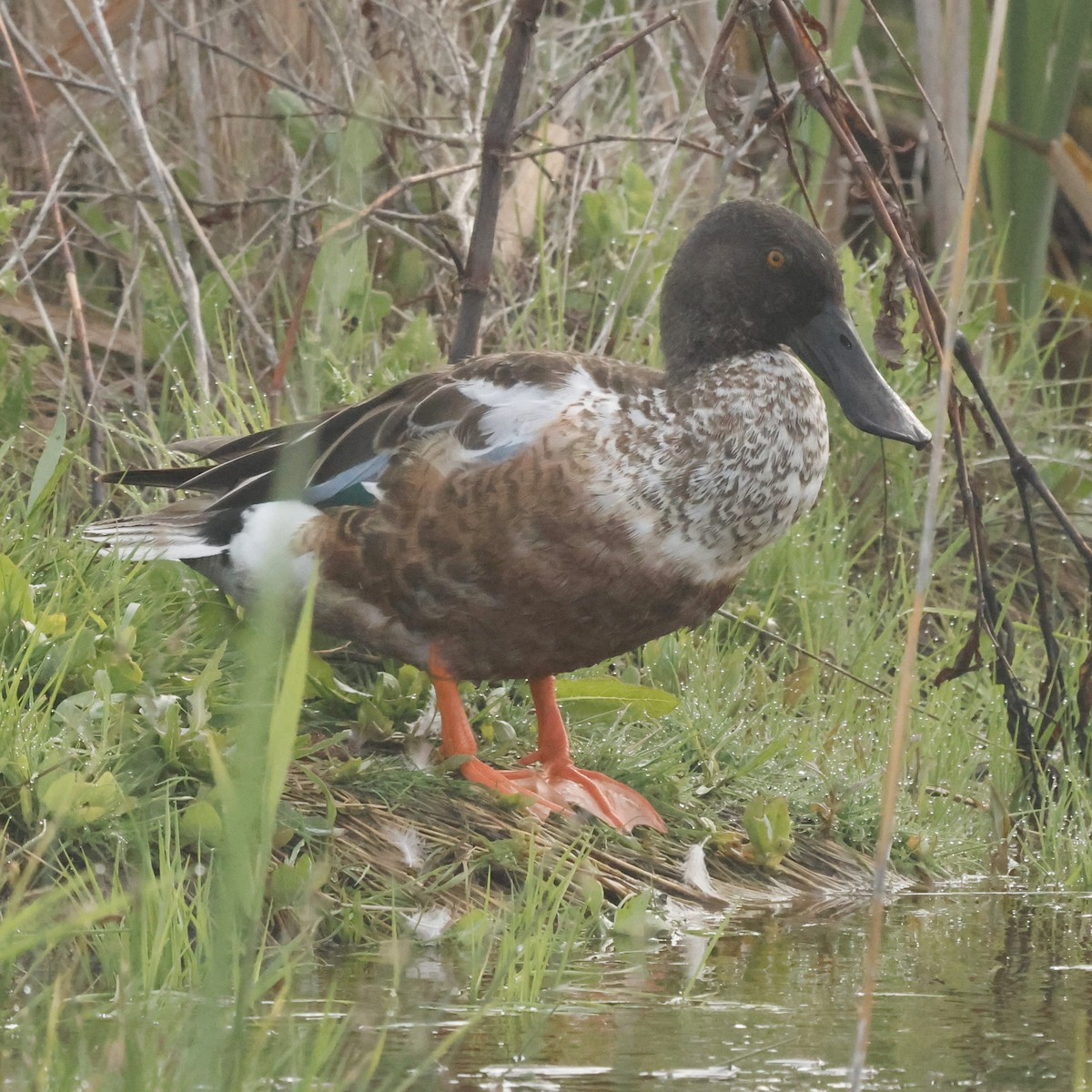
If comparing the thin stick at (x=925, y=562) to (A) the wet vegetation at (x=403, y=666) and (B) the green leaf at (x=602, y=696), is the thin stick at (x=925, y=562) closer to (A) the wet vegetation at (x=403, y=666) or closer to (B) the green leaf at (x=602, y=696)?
(A) the wet vegetation at (x=403, y=666)

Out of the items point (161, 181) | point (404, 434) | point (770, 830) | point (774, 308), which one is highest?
point (161, 181)

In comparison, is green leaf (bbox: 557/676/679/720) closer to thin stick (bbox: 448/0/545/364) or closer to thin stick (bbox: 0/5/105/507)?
thin stick (bbox: 448/0/545/364)

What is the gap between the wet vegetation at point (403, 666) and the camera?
87.0 inches

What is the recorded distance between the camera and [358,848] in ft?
9.41

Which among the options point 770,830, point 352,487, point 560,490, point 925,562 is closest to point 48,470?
point 352,487

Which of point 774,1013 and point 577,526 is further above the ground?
point 577,526

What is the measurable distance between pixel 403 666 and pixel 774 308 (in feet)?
3.43

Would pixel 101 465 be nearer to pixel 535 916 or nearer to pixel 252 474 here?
pixel 252 474

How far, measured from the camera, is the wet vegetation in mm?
2209

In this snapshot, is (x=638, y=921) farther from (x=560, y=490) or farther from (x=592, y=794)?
(x=560, y=490)

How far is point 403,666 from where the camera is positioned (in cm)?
351

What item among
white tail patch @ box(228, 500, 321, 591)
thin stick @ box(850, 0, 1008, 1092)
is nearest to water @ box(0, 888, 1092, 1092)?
thin stick @ box(850, 0, 1008, 1092)

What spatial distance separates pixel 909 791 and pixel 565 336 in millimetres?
1888

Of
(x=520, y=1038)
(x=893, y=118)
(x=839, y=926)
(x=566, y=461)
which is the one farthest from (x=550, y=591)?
(x=893, y=118)
